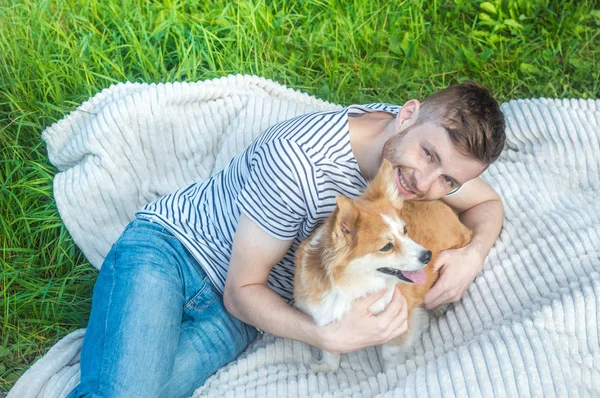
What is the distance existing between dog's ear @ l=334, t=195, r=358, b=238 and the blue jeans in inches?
31.0

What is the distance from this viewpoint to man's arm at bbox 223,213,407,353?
220cm

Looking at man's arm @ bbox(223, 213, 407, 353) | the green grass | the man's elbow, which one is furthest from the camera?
the green grass

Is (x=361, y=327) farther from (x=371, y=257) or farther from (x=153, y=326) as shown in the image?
(x=153, y=326)

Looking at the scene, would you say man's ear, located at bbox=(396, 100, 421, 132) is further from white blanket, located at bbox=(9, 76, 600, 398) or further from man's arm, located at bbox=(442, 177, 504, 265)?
white blanket, located at bbox=(9, 76, 600, 398)

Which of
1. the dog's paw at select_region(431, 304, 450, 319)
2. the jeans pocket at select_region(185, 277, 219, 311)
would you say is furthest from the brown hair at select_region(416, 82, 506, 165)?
the jeans pocket at select_region(185, 277, 219, 311)

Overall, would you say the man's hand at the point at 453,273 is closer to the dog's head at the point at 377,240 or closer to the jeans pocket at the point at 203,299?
the dog's head at the point at 377,240

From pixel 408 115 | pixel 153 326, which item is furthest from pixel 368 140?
pixel 153 326

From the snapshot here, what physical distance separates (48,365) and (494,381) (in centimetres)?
174

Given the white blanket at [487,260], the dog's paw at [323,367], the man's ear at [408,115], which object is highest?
the man's ear at [408,115]

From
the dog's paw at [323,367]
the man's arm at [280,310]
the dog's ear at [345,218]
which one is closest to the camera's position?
the dog's ear at [345,218]

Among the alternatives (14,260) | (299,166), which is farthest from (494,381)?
(14,260)

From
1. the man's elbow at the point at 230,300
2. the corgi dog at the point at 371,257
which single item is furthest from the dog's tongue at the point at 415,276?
the man's elbow at the point at 230,300

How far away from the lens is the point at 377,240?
2.04 meters

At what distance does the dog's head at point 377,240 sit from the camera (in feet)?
6.57
